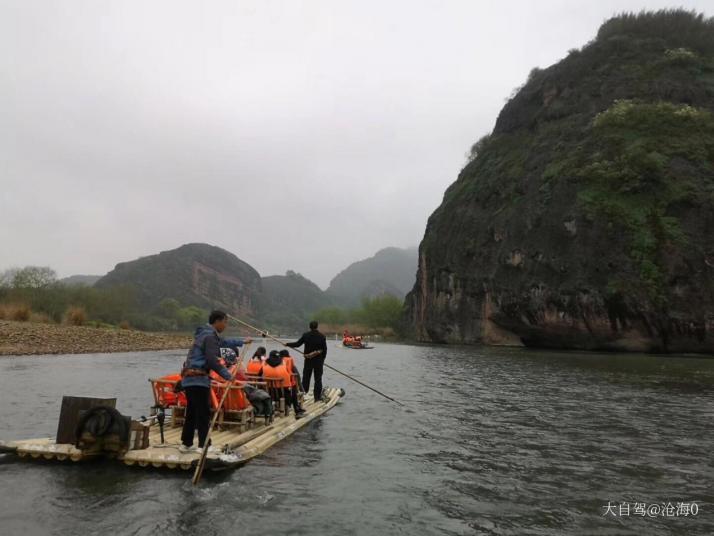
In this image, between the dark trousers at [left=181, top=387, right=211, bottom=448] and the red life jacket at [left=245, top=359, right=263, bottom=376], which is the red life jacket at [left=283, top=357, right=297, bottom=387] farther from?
the dark trousers at [left=181, top=387, right=211, bottom=448]

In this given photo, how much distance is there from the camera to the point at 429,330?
80250 millimetres

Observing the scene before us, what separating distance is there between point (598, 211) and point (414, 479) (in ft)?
165

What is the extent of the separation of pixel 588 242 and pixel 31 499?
175ft

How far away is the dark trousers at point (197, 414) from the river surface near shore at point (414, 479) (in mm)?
744

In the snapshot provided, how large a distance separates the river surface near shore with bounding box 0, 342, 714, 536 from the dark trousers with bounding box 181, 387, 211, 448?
74 centimetres

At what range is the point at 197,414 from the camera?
8.94 meters

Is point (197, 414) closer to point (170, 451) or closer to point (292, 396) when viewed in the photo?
point (170, 451)

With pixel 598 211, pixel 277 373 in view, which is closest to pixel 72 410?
pixel 277 373

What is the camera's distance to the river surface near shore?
6539mm

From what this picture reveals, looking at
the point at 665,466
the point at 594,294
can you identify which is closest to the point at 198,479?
the point at 665,466

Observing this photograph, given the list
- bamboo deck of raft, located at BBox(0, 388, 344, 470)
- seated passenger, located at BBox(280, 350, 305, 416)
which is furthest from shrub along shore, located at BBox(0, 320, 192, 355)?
bamboo deck of raft, located at BBox(0, 388, 344, 470)

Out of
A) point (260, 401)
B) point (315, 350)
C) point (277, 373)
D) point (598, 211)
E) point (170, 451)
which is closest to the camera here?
point (170, 451)

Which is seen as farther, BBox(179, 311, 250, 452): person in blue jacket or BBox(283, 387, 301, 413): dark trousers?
BBox(283, 387, 301, 413): dark trousers

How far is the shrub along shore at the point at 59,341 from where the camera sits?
36469 mm
